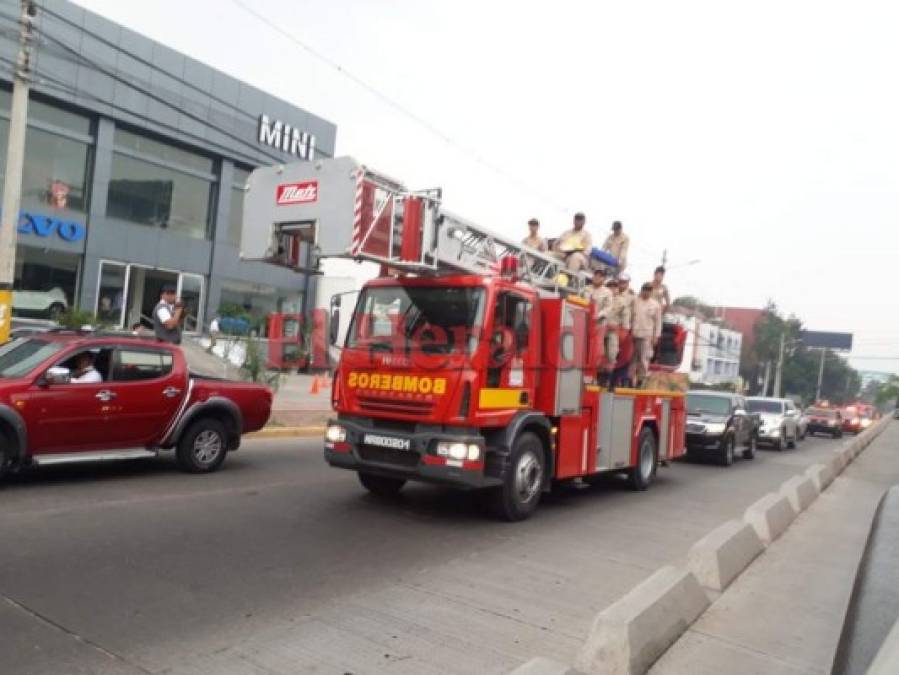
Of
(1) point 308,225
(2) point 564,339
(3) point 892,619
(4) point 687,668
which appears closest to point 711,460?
(2) point 564,339

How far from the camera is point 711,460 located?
15789 millimetres

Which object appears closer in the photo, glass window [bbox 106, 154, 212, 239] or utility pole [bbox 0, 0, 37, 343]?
utility pole [bbox 0, 0, 37, 343]

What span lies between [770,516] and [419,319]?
403cm

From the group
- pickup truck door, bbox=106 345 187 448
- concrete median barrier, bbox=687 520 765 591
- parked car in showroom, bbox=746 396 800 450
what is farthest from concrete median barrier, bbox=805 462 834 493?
pickup truck door, bbox=106 345 187 448

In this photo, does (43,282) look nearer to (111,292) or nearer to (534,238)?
(111,292)

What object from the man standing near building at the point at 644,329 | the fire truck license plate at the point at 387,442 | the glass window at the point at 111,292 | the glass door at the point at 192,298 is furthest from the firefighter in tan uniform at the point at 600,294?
the glass door at the point at 192,298

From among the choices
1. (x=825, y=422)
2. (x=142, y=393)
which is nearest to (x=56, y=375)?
(x=142, y=393)

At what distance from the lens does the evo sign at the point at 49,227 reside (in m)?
20.7

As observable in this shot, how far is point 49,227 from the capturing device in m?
21.3

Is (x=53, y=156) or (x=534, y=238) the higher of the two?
(x=53, y=156)

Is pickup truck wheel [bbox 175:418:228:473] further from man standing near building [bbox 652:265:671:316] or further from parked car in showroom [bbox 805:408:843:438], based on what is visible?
parked car in showroom [bbox 805:408:843:438]

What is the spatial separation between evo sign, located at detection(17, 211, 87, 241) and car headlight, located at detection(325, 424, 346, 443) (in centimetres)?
1745

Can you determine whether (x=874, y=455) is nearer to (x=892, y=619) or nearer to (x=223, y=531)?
(x=223, y=531)

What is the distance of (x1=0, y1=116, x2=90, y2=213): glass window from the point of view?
2098 cm
